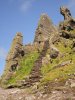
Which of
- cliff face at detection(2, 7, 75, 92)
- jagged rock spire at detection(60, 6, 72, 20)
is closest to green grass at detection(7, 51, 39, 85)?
cliff face at detection(2, 7, 75, 92)

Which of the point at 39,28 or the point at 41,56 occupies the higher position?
the point at 39,28

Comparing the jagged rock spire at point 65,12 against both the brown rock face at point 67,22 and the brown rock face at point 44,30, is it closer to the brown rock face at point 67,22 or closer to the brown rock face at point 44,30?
the brown rock face at point 67,22

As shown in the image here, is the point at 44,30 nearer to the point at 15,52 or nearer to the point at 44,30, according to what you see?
the point at 44,30

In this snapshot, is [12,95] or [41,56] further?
[41,56]

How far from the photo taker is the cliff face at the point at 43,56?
189 feet

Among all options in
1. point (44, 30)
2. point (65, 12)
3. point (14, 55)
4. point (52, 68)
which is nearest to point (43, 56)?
point (14, 55)

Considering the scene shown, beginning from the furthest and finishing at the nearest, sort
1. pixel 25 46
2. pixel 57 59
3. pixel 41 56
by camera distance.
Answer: pixel 25 46 → pixel 41 56 → pixel 57 59

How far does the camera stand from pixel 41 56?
7500 centimetres

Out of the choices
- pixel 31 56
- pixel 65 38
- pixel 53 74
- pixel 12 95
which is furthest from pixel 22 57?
pixel 12 95

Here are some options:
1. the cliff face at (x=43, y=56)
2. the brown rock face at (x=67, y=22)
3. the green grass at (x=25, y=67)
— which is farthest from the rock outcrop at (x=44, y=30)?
the green grass at (x=25, y=67)

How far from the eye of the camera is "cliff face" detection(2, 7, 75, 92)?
2270 inches

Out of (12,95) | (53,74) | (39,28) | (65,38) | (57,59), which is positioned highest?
(39,28)

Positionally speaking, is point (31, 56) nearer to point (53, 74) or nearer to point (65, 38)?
point (65, 38)

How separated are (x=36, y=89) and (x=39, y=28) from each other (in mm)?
43721
